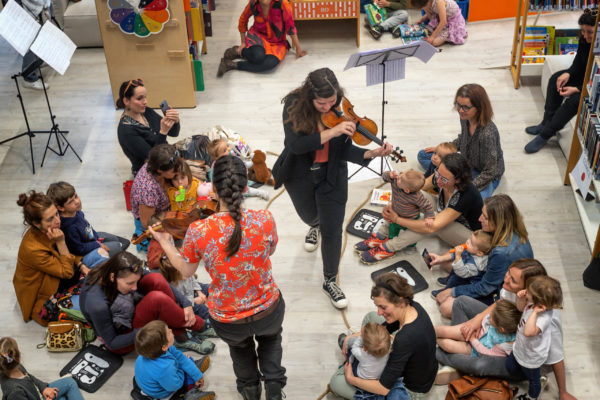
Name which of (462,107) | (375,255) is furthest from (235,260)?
(462,107)

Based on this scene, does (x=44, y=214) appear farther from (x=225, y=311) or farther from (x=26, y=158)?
(x=26, y=158)

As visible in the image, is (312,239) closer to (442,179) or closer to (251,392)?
(442,179)

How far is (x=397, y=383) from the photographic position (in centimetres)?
398

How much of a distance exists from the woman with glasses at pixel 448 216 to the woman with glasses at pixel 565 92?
1.53m

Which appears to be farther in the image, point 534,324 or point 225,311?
point 534,324

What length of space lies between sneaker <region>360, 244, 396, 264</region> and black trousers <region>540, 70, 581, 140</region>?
2092 millimetres

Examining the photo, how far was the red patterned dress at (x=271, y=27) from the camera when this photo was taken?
7.70 metres

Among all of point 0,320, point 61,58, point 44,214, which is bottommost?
point 0,320

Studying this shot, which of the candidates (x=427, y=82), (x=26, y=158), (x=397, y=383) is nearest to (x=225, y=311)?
(x=397, y=383)

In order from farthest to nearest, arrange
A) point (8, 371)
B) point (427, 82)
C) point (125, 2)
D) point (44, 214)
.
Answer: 1. point (427, 82)
2. point (125, 2)
3. point (44, 214)
4. point (8, 371)

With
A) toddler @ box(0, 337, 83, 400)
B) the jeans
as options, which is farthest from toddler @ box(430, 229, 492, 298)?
toddler @ box(0, 337, 83, 400)

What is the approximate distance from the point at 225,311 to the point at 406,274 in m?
1.97

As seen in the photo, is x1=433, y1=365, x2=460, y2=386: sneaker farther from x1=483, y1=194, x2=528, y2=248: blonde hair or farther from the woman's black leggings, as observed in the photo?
the woman's black leggings

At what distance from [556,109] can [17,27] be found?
4.75 meters
